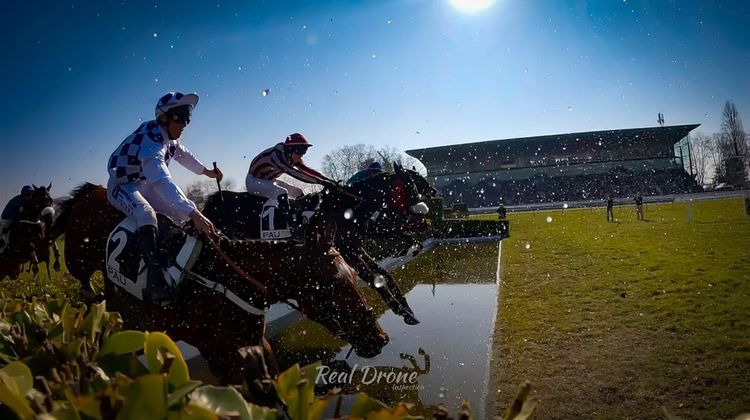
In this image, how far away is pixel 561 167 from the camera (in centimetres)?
4803

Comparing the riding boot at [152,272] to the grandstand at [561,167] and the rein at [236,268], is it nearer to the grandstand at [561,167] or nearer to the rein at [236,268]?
the rein at [236,268]

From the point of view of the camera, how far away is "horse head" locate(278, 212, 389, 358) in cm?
267

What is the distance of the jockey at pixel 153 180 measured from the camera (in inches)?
107

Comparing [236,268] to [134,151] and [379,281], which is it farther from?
[379,281]

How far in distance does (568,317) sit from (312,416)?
18.2 ft

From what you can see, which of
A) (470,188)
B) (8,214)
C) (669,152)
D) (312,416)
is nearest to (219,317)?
(312,416)

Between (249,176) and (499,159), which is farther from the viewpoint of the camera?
(499,159)

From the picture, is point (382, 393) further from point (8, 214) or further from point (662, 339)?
point (8, 214)

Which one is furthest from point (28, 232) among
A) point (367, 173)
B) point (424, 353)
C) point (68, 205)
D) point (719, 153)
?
point (719, 153)

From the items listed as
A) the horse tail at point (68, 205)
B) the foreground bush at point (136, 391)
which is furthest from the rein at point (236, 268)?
the horse tail at point (68, 205)

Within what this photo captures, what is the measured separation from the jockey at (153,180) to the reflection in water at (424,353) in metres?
1.69

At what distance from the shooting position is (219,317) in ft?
8.55

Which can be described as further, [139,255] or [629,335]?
[629,335]

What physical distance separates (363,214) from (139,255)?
310 centimetres
